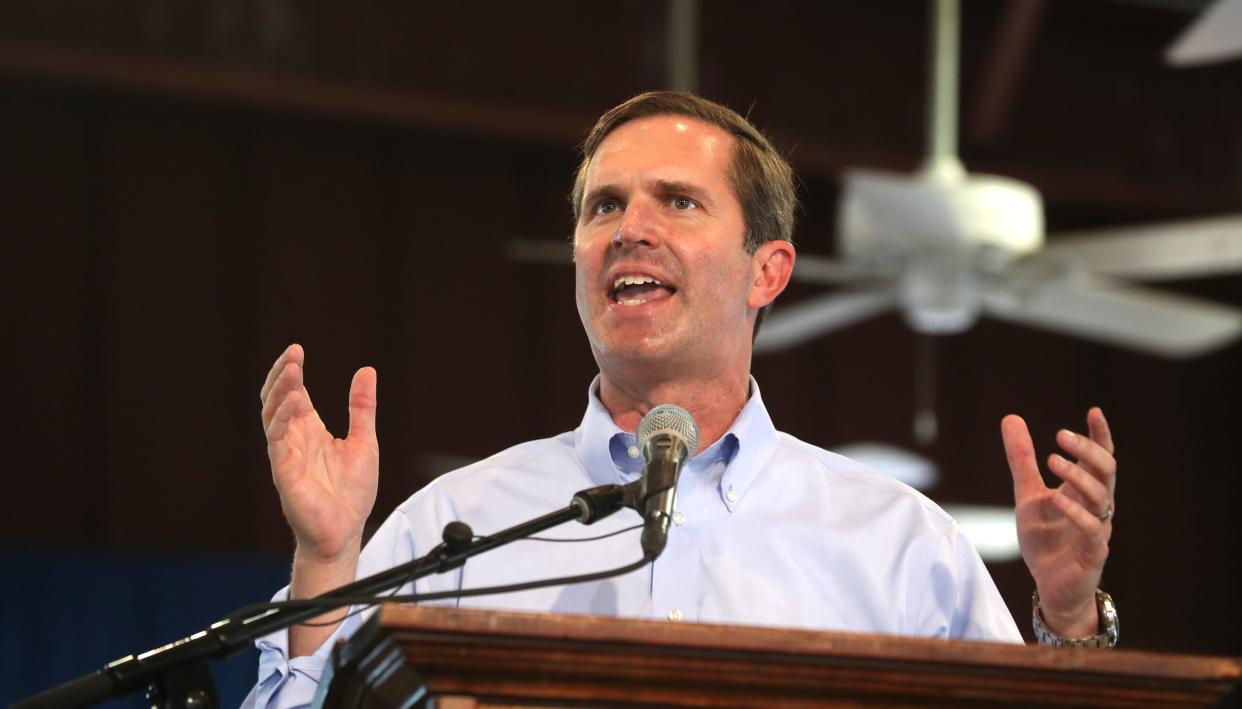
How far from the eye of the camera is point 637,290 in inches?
88.5

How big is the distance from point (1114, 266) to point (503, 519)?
3.69 m

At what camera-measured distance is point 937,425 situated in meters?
8.39

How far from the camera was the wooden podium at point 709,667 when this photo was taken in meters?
1.40

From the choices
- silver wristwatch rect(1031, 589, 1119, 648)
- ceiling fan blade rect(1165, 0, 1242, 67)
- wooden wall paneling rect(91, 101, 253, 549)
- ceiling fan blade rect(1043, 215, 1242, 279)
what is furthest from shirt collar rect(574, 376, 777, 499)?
wooden wall paneling rect(91, 101, 253, 549)

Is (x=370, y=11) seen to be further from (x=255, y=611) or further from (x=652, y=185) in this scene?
(x=255, y=611)

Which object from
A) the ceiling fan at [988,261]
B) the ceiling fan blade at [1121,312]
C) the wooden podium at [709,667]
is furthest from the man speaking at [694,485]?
the ceiling fan blade at [1121,312]

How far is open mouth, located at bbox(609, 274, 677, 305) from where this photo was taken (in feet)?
7.33

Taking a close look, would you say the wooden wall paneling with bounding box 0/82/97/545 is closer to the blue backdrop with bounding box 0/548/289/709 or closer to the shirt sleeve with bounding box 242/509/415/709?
the blue backdrop with bounding box 0/548/289/709

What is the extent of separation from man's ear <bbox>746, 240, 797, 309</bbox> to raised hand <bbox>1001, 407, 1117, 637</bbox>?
515 mm

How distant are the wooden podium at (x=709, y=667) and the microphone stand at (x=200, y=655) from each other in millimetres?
86

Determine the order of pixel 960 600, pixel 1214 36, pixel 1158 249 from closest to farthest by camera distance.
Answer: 1. pixel 960 600
2. pixel 1214 36
3. pixel 1158 249

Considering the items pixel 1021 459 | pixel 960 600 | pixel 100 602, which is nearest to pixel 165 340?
pixel 100 602

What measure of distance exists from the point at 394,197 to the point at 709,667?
636 centimetres

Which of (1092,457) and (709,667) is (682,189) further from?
(709,667)
